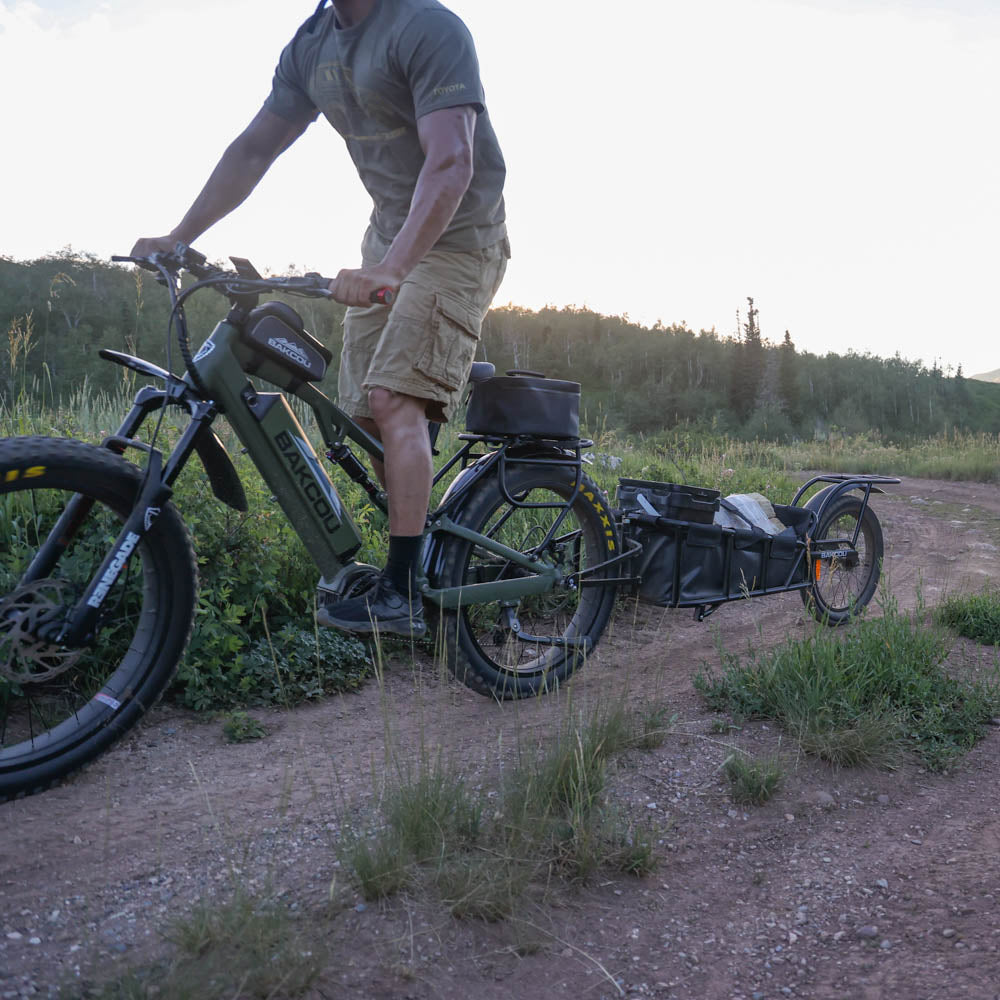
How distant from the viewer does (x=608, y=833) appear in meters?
2.33

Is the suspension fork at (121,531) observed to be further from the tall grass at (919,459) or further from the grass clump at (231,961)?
the tall grass at (919,459)

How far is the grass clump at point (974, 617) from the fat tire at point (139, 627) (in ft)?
12.0

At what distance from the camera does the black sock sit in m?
3.15

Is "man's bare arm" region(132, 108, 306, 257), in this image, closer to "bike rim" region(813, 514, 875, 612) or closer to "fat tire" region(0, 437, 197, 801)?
"fat tire" region(0, 437, 197, 801)

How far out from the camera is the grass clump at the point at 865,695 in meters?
2.99

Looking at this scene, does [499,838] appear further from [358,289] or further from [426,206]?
[426,206]

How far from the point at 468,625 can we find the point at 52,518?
5.86ft

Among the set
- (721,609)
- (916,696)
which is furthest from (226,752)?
(721,609)

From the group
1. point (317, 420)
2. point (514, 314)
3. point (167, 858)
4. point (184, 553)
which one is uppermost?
point (514, 314)

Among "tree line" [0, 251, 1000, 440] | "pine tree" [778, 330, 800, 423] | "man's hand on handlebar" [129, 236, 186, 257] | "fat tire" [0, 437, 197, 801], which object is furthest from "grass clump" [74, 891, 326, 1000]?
"pine tree" [778, 330, 800, 423]

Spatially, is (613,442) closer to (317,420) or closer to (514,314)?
(317,420)

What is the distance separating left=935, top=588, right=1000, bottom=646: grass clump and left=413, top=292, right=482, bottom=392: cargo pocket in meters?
2.84

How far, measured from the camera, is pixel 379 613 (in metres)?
3.09

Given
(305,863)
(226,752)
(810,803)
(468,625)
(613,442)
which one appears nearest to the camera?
(305,863)
